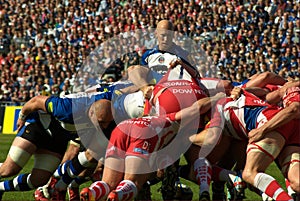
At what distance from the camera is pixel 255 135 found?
8258 mm

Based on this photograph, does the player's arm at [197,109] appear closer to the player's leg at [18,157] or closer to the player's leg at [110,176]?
the player's leg at [110,176]

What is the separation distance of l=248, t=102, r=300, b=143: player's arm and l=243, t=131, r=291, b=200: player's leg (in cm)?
9

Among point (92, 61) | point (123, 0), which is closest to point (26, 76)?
point (92, 61)

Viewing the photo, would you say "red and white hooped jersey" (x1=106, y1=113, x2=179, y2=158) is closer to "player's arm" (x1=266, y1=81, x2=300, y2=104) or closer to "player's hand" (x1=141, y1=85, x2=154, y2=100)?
"player's hand" (x1=141, y1=85, x2=154, y2=100)

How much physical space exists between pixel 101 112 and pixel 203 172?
1.48 metres

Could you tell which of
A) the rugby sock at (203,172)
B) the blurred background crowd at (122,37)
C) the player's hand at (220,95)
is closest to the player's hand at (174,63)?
the player's hand at (220,95)

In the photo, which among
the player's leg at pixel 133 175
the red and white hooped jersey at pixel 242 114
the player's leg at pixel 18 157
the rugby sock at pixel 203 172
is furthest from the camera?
the player's leg at pixel 18 157

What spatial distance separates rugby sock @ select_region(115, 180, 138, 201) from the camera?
7660 mm

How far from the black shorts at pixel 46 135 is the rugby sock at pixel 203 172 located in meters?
1.93

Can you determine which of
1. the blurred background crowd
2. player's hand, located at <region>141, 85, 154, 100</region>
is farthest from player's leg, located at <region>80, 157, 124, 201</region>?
the blurred background crowd

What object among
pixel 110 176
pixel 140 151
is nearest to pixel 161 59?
pixel 140 151

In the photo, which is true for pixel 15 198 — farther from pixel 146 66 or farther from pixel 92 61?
pixel 92 61

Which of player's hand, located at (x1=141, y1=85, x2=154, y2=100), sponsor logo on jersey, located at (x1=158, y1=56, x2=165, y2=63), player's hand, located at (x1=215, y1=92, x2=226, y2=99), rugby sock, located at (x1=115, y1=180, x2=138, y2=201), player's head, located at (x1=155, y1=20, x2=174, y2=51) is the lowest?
rugby sock, located at (x1=115, y1=180, x2=138, y2=201)

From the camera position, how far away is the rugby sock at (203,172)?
28.6 ft
